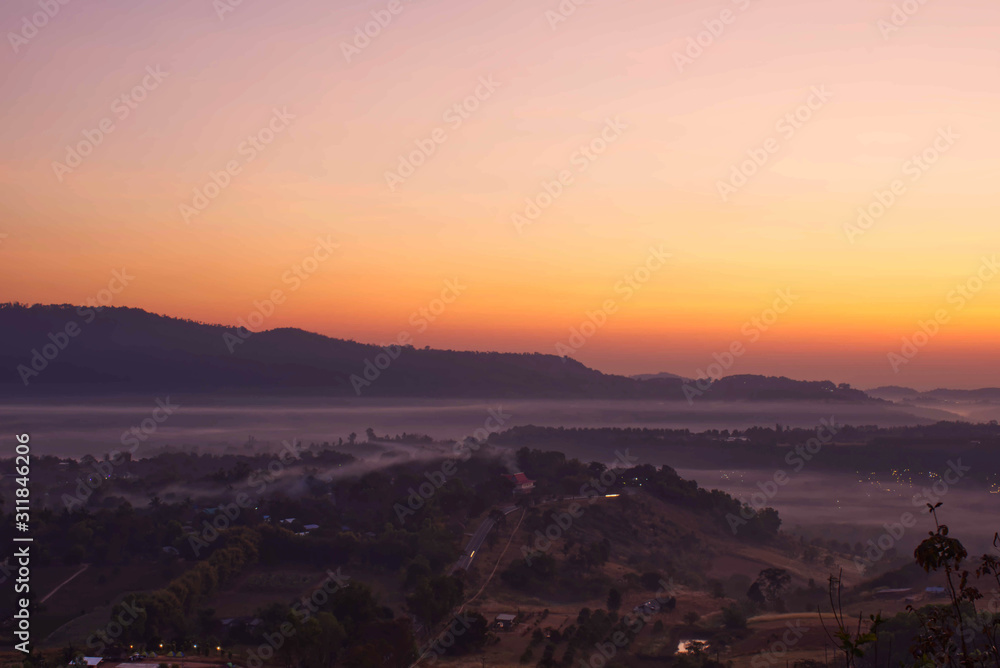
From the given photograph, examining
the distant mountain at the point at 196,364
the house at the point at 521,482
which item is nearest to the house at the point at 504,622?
the house at the point at 521,482

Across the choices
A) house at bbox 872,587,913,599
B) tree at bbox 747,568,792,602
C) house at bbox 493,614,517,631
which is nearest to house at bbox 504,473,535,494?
tree at bbox 747,568,792,602

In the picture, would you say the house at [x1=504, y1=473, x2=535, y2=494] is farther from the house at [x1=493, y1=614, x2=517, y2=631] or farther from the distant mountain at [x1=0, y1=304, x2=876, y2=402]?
the distant mountain at [x1=0, y1=304, x2=876, y2=402]

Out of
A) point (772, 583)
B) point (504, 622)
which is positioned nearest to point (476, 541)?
point (504, 622)

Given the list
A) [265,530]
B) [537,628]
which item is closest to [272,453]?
[265,530]

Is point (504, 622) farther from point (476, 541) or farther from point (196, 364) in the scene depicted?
point (196, 364)

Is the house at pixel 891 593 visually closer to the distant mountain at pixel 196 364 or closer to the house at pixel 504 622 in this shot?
the house at pixel 504 622

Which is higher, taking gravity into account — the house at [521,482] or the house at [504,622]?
the house at [521,482]

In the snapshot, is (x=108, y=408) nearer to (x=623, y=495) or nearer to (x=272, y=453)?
(x=272, y=453)
